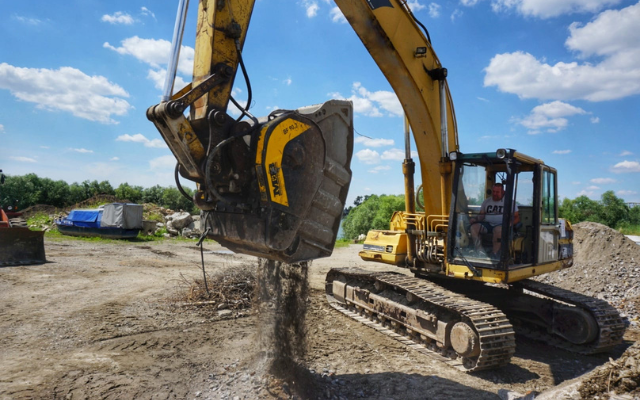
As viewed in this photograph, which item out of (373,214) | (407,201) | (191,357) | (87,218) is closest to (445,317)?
(407,201)

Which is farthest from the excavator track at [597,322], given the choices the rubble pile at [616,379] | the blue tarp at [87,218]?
the blue tarp at [87,218]

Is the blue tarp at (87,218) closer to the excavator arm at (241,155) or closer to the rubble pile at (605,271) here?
the rubble pile at (605,271)

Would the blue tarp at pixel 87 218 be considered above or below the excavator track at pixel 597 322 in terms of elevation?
above

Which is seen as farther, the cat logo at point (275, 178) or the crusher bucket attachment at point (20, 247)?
the crusher bucket attachment at point (20, 247)

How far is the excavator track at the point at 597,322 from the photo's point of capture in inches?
229

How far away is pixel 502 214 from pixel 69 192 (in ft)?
123

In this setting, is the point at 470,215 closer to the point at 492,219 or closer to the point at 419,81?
the point at 492,219

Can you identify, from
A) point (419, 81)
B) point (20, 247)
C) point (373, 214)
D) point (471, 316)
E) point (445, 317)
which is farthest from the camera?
point (373, 214)

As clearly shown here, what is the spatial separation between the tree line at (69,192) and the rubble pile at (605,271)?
26.5 meters

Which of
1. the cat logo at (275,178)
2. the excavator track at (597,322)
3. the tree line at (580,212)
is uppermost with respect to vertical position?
the tree line at (580,212)

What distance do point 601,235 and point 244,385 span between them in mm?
12186

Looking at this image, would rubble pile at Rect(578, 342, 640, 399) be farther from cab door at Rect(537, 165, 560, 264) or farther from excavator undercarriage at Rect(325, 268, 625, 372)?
cab door at Rect(537, 165, 560, 264)

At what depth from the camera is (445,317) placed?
5488 millimetres

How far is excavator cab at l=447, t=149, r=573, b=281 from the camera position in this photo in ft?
18.1
